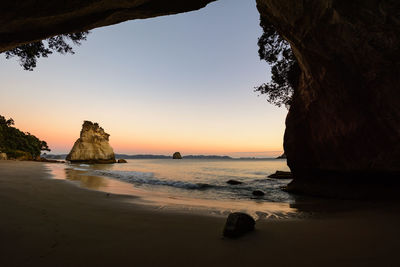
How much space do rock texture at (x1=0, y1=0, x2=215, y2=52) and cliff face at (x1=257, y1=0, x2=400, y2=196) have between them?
147 inches

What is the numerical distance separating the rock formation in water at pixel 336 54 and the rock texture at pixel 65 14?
17 millimetres

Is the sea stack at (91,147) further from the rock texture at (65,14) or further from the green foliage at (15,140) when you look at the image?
the rock texture at (65,14)

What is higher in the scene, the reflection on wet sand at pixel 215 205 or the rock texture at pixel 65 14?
the rock texture at pixel 65 14

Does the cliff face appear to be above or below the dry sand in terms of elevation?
above

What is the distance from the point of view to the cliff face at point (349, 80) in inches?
228

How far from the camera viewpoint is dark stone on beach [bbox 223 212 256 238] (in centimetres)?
324

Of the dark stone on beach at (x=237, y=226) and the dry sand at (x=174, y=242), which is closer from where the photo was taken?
the dry sand at (x=174, y=242)

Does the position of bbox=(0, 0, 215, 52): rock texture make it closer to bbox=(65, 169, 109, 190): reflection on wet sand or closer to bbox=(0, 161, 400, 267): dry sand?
bbox=(0, 161, 400, 267): dry sand

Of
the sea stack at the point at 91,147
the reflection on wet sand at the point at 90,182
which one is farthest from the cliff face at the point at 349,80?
the sea stack at the point at 91,147

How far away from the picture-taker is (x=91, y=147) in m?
63.1

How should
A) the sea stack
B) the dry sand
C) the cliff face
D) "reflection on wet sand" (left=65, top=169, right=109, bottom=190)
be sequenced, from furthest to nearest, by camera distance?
the sea stack < "reflection on wet sand" (left=65, top=169, right=109, bottom=190) < the cliff face < the dry sand

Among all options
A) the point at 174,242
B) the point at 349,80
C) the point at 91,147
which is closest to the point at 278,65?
the point at 349,80

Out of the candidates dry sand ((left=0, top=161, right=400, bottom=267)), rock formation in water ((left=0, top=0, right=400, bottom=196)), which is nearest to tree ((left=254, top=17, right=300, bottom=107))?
rock formation in water ((left=0, top=0, right=400, bottom=196))

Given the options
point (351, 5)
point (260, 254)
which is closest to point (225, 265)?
point (260, 254)
